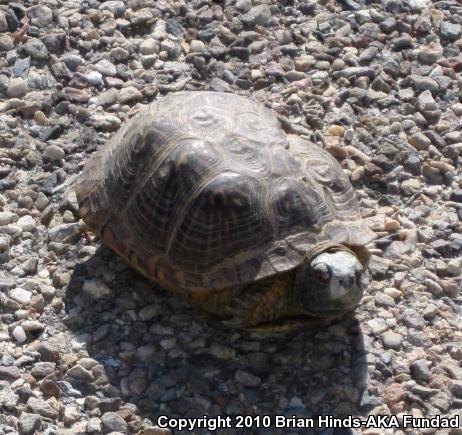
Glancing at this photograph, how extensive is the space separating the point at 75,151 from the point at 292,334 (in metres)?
1.80

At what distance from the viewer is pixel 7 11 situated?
7.03m

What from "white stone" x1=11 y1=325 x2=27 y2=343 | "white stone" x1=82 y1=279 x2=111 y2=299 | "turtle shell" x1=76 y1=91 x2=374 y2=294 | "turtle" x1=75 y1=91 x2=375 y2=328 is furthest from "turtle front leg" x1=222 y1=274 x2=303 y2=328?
"white stone" x1=11 y1=325 x2=27 y2=343

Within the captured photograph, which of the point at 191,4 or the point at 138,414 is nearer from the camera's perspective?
the point at 138,414

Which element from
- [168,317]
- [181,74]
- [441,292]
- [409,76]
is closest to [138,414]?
[168,317]

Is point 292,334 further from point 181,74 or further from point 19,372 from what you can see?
point 181,74

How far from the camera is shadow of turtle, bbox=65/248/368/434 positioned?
4918 mm

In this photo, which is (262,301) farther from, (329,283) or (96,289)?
(96,289)

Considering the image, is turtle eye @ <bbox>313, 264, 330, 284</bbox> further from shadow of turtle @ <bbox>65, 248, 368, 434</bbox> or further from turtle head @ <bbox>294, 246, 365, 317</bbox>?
shadow of turtle @ <bbox>65, 248, 368, 434</bbox>

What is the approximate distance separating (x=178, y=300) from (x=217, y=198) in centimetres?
66

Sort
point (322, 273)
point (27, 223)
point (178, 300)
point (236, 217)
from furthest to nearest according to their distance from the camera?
point (27, 223) → point (178, 300) → point (236, 217) → point (322, 273)

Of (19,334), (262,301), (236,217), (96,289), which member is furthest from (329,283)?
(19,334)

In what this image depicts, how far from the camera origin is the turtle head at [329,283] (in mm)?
4879

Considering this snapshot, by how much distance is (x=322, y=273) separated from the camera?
487 centimetres

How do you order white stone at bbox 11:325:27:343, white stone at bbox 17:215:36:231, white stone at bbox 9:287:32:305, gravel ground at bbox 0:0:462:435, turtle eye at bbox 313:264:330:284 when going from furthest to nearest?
white stone at bbox 17:215:36:231 → white stone at bbox 9:287:32:305 → white stone at bbox 11:325:27:343 → gravel ground at bbox 0:0:462:435 → turtle eye at bbox 313:264:330:284
